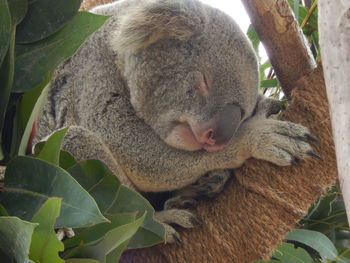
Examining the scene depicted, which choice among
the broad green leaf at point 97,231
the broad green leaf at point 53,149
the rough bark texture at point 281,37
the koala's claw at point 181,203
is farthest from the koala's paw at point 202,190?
the broad green leaf at point 53,149

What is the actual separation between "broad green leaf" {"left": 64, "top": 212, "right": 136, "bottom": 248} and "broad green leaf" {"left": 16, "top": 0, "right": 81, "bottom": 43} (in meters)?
0.45

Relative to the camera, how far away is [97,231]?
1.26 metres

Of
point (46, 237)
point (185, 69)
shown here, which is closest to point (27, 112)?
point (46, 237)

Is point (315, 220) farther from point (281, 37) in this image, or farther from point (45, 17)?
point (45, 17)

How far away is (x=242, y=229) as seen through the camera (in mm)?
1730

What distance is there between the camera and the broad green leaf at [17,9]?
1.18m

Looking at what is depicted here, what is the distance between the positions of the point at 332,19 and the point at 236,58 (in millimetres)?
653

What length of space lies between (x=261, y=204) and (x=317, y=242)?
0.61m

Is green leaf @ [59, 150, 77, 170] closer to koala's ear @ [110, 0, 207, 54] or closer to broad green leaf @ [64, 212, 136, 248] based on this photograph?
broad green leaf @ [64, 212, 136, 248]

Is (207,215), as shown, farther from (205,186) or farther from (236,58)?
(236,58)

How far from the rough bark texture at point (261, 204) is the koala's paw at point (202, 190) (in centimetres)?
4

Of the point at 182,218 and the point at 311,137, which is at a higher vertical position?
the point at 311,137

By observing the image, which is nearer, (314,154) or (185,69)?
(314,154)

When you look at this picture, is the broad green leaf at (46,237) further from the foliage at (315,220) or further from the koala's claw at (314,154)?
the foliage at (315,220)
